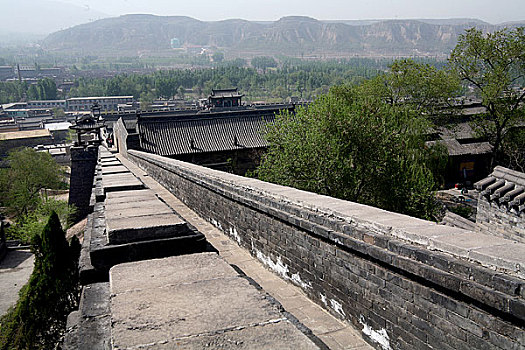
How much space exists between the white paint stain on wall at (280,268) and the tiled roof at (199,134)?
15625mm

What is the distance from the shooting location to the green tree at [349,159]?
486 inches

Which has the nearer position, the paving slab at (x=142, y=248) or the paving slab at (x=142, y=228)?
the paving slab at (x=142, y=248)

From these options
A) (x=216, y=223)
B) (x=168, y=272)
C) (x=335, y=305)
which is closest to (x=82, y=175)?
(x=216, y=223)

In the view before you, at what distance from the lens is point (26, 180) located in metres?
35.2

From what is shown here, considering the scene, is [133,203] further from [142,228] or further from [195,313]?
[195,313]

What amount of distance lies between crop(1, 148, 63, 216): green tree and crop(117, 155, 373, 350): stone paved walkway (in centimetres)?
3182

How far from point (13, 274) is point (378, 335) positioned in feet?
76.4

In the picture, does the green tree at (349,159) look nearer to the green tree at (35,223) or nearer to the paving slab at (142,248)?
the paving slab at (142,248)

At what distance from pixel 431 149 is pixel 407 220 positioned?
16.8 metres

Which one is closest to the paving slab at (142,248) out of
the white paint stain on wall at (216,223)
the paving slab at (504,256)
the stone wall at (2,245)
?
the paving slab at (504,256)

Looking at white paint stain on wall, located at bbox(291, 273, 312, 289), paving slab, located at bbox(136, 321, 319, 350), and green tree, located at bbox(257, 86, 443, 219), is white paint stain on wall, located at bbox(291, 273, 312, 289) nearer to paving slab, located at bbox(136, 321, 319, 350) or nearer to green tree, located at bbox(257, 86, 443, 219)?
paving slab, located at bbox(136, 321, 319, 350)

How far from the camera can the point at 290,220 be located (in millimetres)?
4629

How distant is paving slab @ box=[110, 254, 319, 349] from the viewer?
197cm

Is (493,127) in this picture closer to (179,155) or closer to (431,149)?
(431,149)
